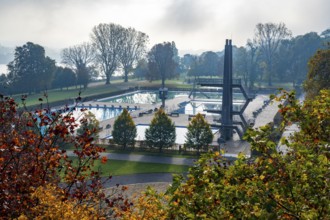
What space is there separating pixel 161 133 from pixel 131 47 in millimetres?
55088

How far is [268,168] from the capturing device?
18.5ft

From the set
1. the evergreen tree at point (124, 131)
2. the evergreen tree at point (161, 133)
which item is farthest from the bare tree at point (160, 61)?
the evergreen tree at point (161, 133)

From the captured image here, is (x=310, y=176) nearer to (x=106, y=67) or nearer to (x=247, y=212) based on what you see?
(x=247, y=212)

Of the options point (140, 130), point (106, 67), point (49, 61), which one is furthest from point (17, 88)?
point (140, 130)

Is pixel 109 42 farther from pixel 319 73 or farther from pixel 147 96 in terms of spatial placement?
pixel 319 73

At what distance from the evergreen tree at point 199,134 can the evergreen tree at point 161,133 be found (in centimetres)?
198

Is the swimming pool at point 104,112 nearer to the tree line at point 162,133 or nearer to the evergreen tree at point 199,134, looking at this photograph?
the tree line at point 162,133

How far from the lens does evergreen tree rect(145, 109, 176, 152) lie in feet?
99.6

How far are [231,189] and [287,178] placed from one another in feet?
3.14

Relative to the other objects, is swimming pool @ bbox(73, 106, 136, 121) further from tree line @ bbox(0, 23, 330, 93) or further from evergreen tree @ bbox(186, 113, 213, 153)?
evergreen tree @ bbox(186, 113, 213, 153)

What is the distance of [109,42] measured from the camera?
7906cm

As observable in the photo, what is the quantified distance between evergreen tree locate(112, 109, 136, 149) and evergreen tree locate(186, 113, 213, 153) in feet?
17.6

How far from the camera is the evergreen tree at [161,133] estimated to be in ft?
99.6

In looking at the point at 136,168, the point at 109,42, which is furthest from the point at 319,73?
the point at 109,42
